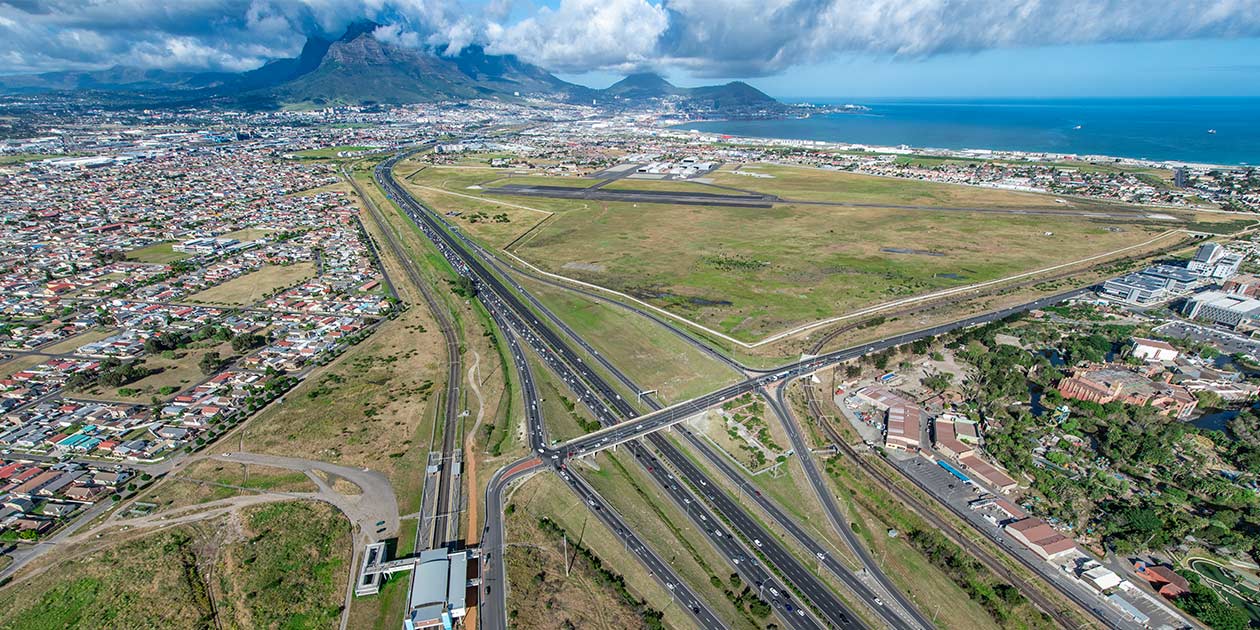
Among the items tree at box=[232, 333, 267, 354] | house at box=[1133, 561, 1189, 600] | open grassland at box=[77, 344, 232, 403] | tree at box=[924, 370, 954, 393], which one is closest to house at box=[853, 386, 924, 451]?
tree at box=[924, 370, 954, 393]

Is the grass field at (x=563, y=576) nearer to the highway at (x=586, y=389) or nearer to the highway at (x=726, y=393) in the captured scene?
the highway at (x=586, y=389)

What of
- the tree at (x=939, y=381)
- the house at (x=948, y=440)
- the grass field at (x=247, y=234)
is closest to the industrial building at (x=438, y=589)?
the house at (x=948, y=440)

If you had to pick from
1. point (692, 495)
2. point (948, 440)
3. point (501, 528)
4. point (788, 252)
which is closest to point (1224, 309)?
point (948, 440)

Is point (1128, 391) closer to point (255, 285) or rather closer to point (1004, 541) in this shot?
point (1004, 541)

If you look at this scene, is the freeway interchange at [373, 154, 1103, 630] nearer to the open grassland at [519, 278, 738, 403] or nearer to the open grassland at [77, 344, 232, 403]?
the open grassland at [519, 278, 738, 403]

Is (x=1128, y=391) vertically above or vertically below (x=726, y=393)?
above
